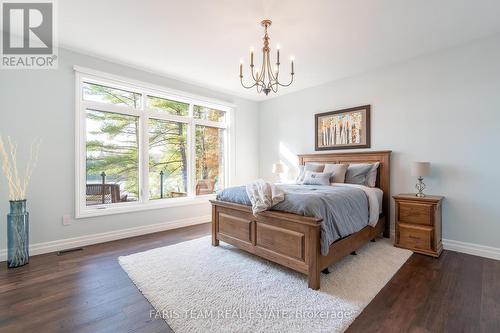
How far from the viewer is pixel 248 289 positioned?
2068 mm

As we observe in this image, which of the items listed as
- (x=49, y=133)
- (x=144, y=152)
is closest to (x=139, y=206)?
(x=144, y=152)

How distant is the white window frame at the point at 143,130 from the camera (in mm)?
3186

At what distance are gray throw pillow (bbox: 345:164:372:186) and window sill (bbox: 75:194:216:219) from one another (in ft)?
8.70

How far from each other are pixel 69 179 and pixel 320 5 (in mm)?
3691

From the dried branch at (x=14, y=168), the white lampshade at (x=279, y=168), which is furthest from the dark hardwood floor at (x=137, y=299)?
the white lampshade at (x=279, y=168)

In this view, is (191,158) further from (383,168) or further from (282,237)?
(383,168)

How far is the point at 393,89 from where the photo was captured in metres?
3.53

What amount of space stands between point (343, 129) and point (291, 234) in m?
2.54

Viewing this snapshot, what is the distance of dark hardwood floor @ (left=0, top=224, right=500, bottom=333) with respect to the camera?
1619mm

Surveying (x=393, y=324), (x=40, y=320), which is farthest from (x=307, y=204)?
(x=40, y=320)

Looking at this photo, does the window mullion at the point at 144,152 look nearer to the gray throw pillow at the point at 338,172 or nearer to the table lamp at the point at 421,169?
the gray throw pillow at the point at 338,172

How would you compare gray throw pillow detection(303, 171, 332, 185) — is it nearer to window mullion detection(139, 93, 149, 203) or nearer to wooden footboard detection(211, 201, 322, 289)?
wooden footboard detection(211, 201, 322, 289)

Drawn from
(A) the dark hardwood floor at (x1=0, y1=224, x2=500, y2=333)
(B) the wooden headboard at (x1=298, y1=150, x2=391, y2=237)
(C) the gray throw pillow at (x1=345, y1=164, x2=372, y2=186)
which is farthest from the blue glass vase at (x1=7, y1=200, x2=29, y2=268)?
(B) the wooden headboard at (x1=298, y1=150, x2=391, y2=237)

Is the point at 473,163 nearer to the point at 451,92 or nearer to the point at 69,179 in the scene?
the point at 451,92
